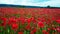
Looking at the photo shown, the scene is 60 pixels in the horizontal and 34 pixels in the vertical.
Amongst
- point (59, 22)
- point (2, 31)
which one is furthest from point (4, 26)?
point (59, 22)

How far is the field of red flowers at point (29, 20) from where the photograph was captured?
1171mm

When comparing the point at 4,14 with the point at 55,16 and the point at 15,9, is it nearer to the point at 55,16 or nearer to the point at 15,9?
the point at 15,9

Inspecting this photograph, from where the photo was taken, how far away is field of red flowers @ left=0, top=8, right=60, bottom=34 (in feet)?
3.84

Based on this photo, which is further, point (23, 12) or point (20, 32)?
point (23, 12)

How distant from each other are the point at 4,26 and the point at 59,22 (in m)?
0.46

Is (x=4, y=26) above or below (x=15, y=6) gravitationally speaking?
below

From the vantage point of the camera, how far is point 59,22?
124cm

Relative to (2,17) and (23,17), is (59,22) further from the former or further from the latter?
(2,17)

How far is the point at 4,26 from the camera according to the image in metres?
1.18

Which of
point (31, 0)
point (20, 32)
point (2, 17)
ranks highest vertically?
point (31, 0)

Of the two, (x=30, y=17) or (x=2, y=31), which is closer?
(x=2, y=31)

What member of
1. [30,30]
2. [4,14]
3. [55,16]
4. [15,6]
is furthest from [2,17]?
[55,16]

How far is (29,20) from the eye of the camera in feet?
4.03

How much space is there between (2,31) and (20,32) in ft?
0.48
